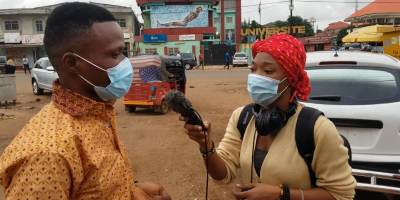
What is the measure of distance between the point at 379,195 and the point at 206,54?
41914mm

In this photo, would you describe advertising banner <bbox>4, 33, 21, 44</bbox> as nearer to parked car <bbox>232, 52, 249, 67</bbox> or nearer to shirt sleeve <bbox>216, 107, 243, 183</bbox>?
parked car <bbox>232, 52, 249, 67</bbox>

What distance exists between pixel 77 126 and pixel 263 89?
37.3 inches

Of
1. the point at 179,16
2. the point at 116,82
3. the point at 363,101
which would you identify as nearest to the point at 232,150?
the point at 116,82

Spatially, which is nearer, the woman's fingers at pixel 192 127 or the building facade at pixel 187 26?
the woman's fingers at pixel 192 127

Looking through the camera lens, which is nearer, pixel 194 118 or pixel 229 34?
pixel 194 118

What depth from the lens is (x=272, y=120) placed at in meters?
1.97

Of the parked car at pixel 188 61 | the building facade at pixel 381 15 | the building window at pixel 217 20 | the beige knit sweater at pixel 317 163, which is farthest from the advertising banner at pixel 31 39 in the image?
the beige knit sweater at pixel 317 163

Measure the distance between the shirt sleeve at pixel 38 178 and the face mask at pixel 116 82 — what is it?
38 cm

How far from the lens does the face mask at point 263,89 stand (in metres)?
2.03

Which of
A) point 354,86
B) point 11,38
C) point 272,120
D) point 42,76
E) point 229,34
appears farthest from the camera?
point 229,34

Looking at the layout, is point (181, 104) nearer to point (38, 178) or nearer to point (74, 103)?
point (74, 103)

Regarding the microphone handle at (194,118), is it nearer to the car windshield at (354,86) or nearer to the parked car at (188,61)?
the car windshield at (354,86)

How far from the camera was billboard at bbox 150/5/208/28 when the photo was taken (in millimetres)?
50281

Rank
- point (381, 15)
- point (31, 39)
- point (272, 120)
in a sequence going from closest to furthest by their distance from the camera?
point (272, 120) → point (31, 39) → point (381, 15)
